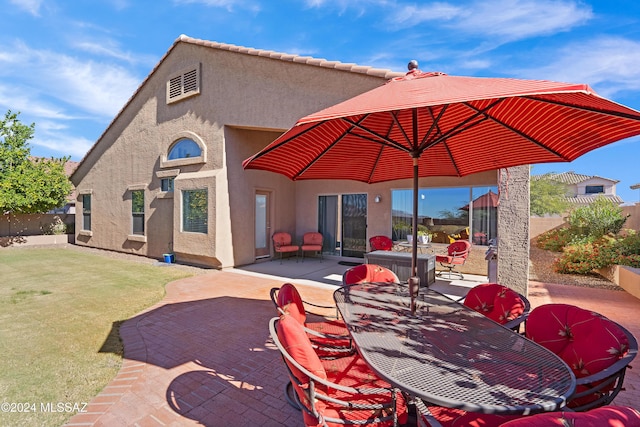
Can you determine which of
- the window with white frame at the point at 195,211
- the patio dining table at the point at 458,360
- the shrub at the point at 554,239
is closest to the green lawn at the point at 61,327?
the window with white frame at the point at 195,211

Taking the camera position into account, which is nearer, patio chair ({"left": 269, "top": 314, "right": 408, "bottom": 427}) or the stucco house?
patio chair ({"left": 269, "top": 314, "right": 408, "bottom": 427})

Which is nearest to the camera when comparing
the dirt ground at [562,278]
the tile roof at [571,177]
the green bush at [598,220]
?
the dirt ground at [562,278]

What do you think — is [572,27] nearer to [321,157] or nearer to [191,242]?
[321,157]

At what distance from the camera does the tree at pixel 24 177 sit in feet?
54.3

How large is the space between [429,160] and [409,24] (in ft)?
27.8

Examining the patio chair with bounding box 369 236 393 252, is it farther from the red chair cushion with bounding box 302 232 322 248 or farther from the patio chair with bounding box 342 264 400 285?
the patio chair with bounding box 342 264 400 285

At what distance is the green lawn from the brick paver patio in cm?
33

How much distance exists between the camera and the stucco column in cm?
630

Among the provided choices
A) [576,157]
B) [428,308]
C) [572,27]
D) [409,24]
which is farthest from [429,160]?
[572,27]

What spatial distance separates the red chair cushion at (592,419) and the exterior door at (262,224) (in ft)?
37.4

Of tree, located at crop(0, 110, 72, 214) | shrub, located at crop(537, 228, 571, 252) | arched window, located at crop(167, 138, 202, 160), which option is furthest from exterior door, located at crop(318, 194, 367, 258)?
tree, located at crop(0, 110, 72, 214)

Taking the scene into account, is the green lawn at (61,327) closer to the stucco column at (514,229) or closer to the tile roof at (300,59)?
the stucco column at (514,229)

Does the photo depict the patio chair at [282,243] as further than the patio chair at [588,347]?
Yes

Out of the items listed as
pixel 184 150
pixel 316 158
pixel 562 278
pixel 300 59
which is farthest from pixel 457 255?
pixel 184 150
